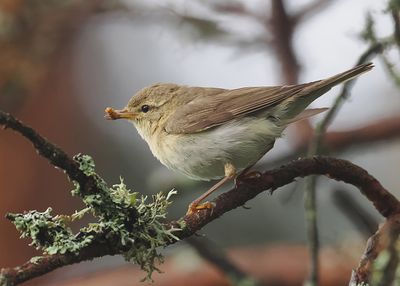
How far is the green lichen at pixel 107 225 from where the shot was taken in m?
1.29

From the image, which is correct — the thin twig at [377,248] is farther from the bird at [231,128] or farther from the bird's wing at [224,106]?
the bird's wing at [224,106]

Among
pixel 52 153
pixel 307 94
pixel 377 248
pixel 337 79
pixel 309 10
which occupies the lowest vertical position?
pixel 377 248

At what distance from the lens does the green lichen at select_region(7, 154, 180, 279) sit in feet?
4.24

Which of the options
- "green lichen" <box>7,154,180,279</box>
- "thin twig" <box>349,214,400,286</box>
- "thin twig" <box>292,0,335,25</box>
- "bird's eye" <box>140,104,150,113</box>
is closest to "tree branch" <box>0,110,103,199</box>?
"green lichen" <box>7,154,180,279</box>

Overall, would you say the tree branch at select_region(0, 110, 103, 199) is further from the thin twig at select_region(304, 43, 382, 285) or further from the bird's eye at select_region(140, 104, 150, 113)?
the bird's eye at select_region(140, 104, 150, 113)

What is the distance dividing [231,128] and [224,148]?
116 millimetres

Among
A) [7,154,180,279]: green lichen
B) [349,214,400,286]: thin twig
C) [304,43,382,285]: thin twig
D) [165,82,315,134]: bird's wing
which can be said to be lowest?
[349,214,400,286]: thin twig

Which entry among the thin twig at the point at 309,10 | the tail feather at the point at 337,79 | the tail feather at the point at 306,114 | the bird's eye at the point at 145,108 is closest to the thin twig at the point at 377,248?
the tail feather at the point at 337,79

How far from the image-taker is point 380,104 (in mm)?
4883

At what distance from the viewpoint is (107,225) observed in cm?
133

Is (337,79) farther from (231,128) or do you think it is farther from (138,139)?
(138,139)

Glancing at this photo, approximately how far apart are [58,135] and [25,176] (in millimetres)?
681

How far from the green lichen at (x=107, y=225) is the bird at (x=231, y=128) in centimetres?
80

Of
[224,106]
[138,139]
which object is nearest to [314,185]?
[224,106]
